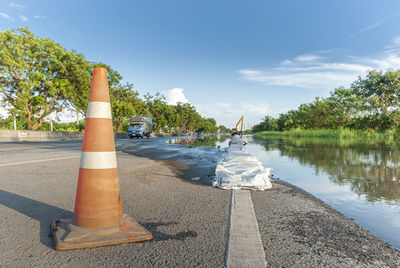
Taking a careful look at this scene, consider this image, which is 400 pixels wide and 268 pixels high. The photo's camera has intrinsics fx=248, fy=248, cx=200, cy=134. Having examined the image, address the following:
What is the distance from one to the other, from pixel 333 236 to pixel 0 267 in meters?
3.02

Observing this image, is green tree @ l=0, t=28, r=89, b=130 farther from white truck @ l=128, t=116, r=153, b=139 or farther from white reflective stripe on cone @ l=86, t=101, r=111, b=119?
white reflective stripe on cone @ l=86, t=101, r=111, b=119

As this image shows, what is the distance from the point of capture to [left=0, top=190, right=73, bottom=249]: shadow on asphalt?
8.30 feet

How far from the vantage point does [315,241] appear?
2.46 metres

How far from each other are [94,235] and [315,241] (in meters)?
2.15

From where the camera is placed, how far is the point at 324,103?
5462cm

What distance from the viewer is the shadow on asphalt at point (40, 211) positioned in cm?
253

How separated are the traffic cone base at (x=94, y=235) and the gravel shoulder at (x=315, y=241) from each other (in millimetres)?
1239

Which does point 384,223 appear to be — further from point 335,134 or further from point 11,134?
point 335,134

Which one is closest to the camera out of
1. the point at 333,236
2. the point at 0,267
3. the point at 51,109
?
the point at 0,267

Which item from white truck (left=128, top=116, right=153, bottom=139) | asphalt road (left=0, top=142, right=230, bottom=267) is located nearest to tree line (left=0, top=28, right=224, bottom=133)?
white truck (left=128, top=116, right=153, bottom=139)

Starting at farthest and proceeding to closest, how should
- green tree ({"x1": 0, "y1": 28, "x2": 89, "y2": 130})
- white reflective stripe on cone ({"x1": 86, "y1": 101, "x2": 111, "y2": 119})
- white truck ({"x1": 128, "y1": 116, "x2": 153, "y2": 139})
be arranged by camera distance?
white truck ({"x1": 128, "y1": 116, "x2": 153, "y2": 139}) < green tree ({"x1": 0, "y1": 28, "x2": 89, "y2": 130}) < white reflective stripe on cone ({"x1": 86, "y1": 101, "x2": 111, "y2": 119})

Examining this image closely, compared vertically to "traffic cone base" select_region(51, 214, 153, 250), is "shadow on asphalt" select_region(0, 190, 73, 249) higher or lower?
lower

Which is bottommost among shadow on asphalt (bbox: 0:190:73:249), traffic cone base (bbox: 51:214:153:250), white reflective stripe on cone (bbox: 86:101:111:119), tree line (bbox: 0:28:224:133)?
shadow on asphalt (bbox: 0:190:73:249)

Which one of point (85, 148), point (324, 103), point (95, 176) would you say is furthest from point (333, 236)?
point (324, 103)
